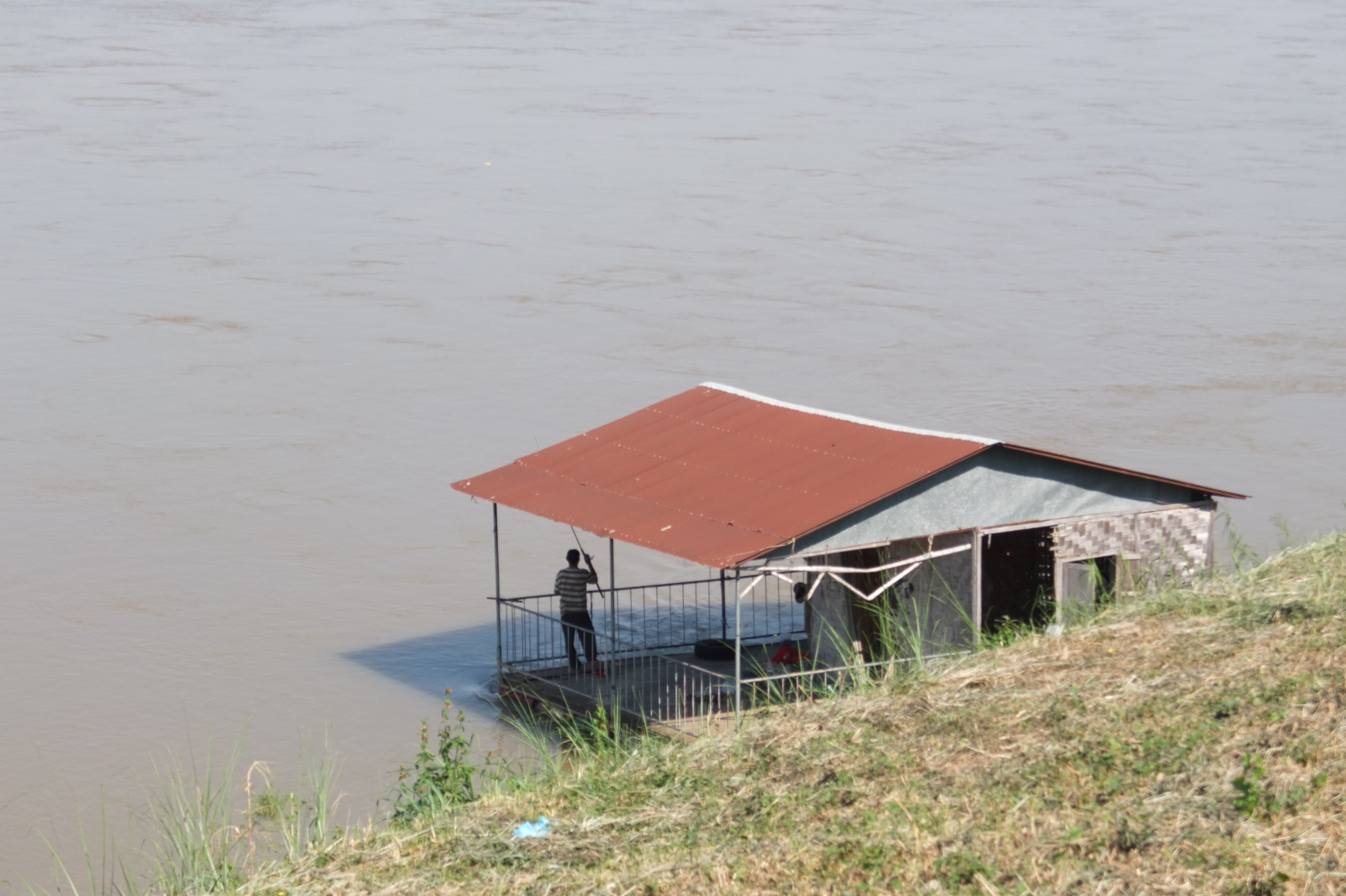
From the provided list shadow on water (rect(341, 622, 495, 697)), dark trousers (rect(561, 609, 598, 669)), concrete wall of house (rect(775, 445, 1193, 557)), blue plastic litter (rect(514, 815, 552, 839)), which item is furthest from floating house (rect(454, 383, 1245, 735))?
blue plastic litter (rect(514, 815, 552, 839))

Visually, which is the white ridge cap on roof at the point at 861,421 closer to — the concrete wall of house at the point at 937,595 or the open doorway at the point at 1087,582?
the concrete wall of house at the point at 937,595

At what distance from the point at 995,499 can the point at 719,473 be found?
2190 millimetres

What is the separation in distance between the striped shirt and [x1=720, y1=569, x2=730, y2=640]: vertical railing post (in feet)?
A: 3.77

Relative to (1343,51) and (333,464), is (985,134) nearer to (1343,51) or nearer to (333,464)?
(1343,51)

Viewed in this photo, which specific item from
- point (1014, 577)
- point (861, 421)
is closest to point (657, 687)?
point (861, 421)

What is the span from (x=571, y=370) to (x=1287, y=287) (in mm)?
15133

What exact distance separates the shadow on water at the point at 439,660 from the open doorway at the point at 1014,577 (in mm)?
4982

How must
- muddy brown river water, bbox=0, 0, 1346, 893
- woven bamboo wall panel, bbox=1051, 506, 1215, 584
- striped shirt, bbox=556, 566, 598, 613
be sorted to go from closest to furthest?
woven bamboo wall panel, bbox=1051, 506, 1215, 584, striped shirt, bbox=556, 566, 598, 613, muddy brown river water, bbox=0, 0, 1346, 893

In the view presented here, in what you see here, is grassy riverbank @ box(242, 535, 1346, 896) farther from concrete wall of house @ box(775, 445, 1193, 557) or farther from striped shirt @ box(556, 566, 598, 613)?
striped shirt @ box(556, 566, 598, 613)

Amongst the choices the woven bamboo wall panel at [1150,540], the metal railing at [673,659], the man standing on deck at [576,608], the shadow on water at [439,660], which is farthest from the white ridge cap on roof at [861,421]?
the shadow on water at [439,660]

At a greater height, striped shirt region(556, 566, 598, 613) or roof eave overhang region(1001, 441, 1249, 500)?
roof eave overhang region(1001, 441, 1249, 500)

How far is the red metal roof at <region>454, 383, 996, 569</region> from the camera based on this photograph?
1282 centimetres

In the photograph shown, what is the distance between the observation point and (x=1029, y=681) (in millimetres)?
9812

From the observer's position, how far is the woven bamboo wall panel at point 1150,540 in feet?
44.5
